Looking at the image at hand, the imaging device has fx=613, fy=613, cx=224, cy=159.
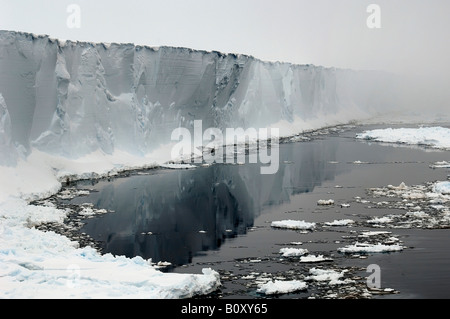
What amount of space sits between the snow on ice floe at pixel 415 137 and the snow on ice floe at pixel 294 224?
1650cm

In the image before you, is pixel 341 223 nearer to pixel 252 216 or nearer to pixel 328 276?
pixel 252 216

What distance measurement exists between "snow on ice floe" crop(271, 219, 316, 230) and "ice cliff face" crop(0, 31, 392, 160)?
746cm

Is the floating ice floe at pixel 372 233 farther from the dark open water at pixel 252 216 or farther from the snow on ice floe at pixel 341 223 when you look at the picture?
the snow on ice floe at pixel 341 223

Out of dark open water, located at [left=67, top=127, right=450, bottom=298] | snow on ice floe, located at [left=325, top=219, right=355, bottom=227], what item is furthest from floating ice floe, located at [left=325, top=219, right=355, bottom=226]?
dark open water, located at [left=67, top=127, right=450, bottom=298]

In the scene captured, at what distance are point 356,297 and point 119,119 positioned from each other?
14.7 m

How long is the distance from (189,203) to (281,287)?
286 inches

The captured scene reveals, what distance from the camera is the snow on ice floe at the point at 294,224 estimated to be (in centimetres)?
1270

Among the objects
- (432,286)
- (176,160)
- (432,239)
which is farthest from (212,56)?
(432,286)

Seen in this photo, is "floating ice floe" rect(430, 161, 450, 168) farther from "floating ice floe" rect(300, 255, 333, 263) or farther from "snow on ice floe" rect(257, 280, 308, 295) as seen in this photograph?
"snow on ice floe" rect(257, 280, 308, 295)

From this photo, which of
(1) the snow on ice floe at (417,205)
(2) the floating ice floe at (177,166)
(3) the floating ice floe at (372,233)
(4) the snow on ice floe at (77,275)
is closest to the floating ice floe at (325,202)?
(1) the snow on ice floe at (417,205)

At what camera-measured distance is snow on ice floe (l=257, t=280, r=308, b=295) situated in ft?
28.7

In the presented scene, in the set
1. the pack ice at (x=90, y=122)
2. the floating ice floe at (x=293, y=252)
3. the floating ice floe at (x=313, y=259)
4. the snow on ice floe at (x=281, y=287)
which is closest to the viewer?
the snow on ice floe at (x=281, y=287)

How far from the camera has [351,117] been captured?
47.2 meters
